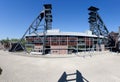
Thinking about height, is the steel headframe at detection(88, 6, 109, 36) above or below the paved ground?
above

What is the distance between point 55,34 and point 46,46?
450 cm

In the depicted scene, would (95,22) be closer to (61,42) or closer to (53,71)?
(61,42)

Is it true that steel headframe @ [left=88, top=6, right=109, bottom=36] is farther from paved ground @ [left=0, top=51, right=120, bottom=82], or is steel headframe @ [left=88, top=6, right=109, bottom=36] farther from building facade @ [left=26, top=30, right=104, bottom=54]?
paved ground @ [left=0, top=51, right=120, bottom=82]

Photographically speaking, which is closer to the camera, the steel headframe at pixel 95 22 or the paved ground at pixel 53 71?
the paved ground at pixel 53 71

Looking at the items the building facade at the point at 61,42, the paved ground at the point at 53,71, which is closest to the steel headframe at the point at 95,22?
the building facade at the point at 61,42

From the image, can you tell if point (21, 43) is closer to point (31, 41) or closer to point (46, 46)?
point (31, 41)

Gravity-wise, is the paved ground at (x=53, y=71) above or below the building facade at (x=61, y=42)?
below

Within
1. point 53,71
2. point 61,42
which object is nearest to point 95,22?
point 61,42

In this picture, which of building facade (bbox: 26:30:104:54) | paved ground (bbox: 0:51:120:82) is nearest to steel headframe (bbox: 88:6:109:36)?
building facade (bbox: 26:30:104:54)

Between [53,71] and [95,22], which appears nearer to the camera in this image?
[53,71]

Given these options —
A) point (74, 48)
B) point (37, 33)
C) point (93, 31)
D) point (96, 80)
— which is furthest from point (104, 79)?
point (93, 31)

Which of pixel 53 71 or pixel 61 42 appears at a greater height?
pixel 61 42

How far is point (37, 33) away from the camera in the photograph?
4191 cm

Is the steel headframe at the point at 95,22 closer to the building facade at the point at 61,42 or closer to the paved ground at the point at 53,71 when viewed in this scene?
the building facade at the point at 61,42
